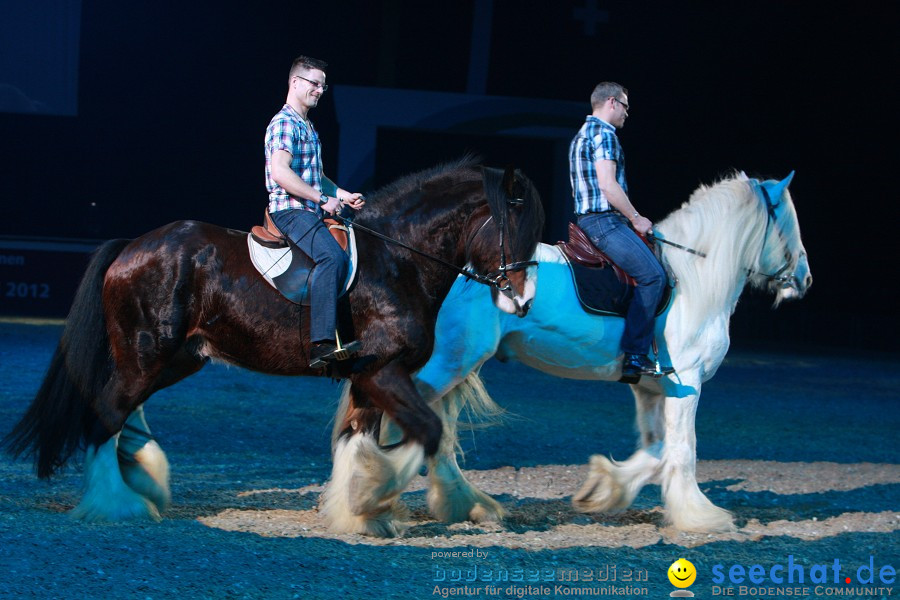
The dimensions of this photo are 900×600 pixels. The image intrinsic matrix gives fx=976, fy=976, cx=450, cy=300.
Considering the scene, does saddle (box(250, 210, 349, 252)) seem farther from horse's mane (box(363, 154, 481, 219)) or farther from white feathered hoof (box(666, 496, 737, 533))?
white feathered hoof (box(666, 496, 737, 533))

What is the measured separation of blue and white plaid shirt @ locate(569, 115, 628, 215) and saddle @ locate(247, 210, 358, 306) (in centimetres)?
129

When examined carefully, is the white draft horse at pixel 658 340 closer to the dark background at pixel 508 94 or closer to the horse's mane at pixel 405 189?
the horse's mane at pixel 405 189

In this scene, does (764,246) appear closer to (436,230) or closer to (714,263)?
(714,263)

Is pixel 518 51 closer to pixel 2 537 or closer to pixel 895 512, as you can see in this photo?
pixel 895 512

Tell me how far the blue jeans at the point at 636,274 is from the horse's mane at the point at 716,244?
23 cm

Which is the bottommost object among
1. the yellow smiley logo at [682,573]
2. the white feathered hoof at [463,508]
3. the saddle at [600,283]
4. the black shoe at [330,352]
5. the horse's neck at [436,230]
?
the white feathered hoof at [463,508]

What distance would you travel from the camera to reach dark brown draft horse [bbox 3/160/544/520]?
443 cm

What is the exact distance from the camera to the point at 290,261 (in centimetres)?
448

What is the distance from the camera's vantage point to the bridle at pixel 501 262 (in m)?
4.41

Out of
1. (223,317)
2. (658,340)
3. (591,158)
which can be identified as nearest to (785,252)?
(658,340)

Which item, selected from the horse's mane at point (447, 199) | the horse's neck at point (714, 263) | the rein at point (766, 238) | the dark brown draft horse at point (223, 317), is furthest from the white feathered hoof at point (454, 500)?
the rein at point (766, 238)

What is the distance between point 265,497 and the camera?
5.27 metres

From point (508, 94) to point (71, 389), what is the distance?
12.6 metres

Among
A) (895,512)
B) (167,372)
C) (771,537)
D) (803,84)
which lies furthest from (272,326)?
(803,84)
